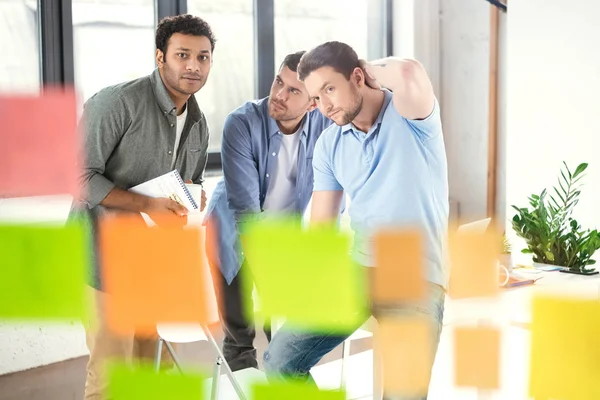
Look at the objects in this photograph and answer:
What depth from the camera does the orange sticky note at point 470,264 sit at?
3.32 feet

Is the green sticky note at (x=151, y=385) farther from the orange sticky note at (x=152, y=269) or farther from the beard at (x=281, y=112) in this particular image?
the beard at (x=281, y=112)

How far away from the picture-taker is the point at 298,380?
1.15 m

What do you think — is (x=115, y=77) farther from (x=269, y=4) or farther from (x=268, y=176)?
(x=268, y=176)

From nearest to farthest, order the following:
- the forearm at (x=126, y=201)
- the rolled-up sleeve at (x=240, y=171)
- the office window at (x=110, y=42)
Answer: the forearm at (x=126, y=201) < the rolled-up sleeve at (x=240, y=171) < the office window at (x=110, y=42)

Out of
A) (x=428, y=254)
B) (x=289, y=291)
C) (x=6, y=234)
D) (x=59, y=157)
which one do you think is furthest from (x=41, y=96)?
(x=428, y=254)

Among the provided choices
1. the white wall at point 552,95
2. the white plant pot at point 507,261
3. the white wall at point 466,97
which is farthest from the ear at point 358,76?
the white wall at point 466,97

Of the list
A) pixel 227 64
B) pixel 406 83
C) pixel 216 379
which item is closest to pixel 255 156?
pixel 216 379

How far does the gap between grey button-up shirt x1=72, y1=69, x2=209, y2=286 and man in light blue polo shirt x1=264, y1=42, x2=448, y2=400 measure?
1.19ft

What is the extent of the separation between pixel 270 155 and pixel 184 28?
27cm

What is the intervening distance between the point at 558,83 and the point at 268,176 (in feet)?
2.89

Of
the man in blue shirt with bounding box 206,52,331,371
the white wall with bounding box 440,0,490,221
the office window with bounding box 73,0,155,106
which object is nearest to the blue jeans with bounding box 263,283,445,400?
the man in blue shirt with bounding box 206,52,331,371

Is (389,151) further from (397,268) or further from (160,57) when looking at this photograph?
(160,57)

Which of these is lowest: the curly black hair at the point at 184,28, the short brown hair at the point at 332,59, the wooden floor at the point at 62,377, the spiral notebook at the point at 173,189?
the wooden floor at the point at 62,377

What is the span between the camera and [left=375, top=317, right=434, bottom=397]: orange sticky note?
1.01 m
